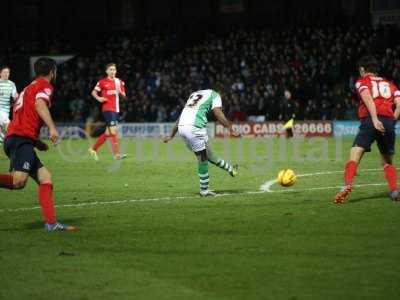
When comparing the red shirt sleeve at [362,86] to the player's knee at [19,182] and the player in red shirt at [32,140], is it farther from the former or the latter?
the player's knee at [19,182]

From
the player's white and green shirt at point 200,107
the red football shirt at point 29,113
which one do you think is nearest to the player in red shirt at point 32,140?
the red football shirt at point 29,113

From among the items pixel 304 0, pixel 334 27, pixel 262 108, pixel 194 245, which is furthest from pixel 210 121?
pixel 194 245

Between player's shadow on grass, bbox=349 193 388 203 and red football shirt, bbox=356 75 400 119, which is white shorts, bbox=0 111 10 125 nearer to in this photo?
player's shadow on grass, bbox=349 193 388 203

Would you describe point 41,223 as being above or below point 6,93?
below

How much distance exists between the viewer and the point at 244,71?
35594 mm

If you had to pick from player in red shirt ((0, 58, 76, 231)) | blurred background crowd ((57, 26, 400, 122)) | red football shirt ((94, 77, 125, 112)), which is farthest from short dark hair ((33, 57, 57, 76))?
blurred background crowd ((57, 26, 400, 122))

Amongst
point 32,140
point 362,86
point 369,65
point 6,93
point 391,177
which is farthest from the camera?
point 6,93

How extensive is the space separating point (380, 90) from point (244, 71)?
23.6m

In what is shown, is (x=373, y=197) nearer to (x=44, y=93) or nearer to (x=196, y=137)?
(x=196, y=137)

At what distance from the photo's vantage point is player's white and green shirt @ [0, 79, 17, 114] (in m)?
21.8

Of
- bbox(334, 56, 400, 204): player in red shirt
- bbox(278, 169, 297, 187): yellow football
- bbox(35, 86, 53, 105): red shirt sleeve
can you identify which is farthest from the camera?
bbox(278, 169, 297, 187): yellow football

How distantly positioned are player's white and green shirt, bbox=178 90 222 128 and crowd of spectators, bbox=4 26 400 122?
55.3ft

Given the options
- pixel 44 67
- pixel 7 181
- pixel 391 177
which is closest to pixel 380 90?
pixel 391 177

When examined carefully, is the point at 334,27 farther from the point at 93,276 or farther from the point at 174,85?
the point at 93,276
